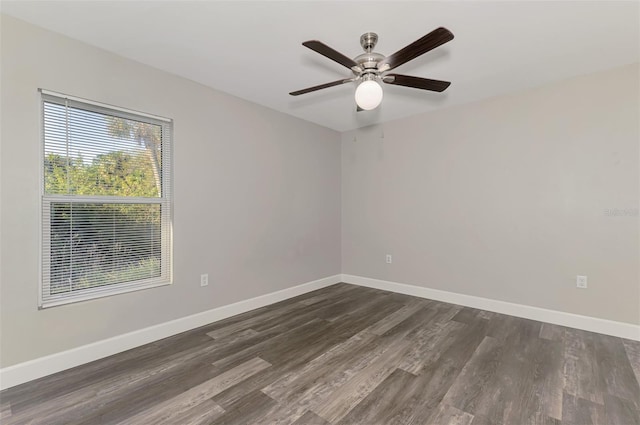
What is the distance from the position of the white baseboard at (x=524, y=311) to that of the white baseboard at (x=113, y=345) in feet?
6.07

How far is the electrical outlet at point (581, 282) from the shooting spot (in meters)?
2.89

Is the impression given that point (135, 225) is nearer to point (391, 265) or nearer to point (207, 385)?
point (207, 385)

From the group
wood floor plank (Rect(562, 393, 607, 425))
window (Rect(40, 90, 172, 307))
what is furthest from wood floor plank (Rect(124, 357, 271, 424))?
wood floor plank (Rect(562, 393, 607, 425))

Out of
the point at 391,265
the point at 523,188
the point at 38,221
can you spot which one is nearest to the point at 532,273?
the point at 523,188

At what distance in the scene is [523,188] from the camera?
3213 mm

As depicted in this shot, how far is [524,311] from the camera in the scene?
320 cm

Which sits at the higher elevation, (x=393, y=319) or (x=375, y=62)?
(x=375, y=62)

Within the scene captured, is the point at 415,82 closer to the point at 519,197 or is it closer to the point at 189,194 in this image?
the point at 519,197

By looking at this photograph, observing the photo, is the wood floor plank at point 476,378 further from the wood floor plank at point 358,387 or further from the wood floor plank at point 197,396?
the wood floor plank at point 197,396

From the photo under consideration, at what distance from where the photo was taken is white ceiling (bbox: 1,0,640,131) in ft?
6.24

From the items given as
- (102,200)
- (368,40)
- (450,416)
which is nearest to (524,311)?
(450,416)

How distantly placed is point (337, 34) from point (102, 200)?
2.30 m

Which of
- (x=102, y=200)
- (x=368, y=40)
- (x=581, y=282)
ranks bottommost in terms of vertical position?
(x=581, y=282)

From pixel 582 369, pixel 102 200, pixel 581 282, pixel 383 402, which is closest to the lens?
pixel 383 402
